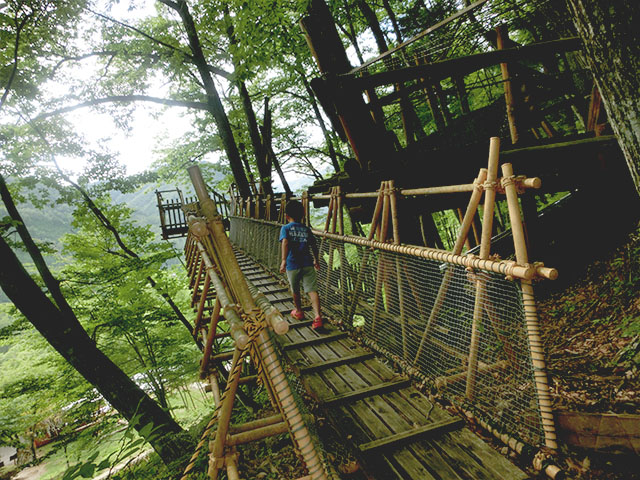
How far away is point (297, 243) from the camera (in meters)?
4.94

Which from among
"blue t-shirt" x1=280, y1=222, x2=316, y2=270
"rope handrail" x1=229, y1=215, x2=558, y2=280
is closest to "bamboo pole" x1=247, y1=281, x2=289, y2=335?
"rope handrail" x1=229, y1=215, x2=558, y2=280

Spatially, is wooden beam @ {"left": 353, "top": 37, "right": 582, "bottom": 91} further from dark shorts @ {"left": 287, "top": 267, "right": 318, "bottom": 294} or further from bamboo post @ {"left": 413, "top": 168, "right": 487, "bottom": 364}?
dark shorts @ {"left": 287, "top": 267, "right": 318, "bottom": 294}

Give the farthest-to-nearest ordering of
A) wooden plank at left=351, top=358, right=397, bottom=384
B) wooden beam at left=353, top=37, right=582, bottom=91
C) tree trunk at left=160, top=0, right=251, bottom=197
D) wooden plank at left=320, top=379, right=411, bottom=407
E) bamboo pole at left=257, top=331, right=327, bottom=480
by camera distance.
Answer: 1. tree trunk at left=160, top=0, right=251, bottom=197
2. wooden beam at left=353, top=37, right=582, bottom=91
3. wooden plank at left=351, top=358, right=397, bottom=384
4. wooden plank at left=320, top=379, right=411, bottom=407
5. bamboo pole at left=257, top=331, right=327, bottom=480

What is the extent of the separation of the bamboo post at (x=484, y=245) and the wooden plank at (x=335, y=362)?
1283 mm

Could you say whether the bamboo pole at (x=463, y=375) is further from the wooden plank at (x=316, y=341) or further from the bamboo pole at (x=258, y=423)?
the bamboo pole at (x=258, y=423)

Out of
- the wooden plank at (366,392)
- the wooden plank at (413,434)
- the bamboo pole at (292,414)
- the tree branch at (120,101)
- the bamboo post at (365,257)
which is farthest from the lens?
the tree branch at (120,101)

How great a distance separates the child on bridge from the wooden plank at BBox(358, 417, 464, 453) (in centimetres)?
229

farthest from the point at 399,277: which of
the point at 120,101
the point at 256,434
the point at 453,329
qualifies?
the point at 120,101

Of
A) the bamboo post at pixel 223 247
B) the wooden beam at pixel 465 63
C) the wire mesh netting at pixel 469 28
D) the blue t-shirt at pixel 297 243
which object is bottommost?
the blue t-shirt at pixel 297 243

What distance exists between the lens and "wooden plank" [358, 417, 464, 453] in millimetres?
2590

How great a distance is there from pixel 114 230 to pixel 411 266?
37.6ft

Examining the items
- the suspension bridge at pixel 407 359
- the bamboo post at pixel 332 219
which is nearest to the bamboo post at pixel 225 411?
the suspension bridge at pixel 407 359

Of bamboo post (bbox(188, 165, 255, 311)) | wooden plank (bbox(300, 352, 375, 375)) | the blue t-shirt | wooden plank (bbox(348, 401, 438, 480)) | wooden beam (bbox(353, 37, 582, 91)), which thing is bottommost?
wooden plank (bbox(348, 401, 438, 480))

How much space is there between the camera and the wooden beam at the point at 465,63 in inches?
158
